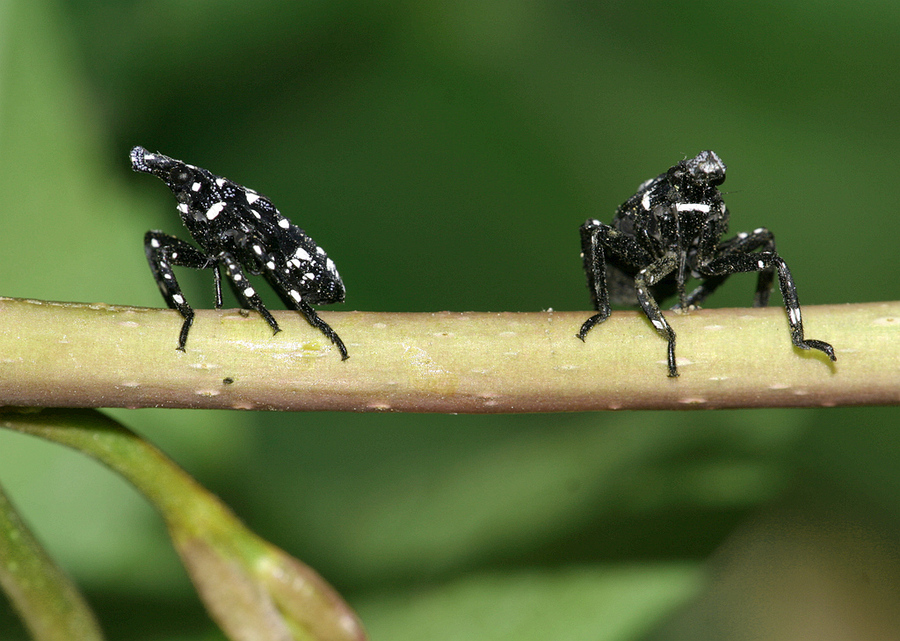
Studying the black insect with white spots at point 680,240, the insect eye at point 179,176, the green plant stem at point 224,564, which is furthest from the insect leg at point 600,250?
the insect eye at point 179,176

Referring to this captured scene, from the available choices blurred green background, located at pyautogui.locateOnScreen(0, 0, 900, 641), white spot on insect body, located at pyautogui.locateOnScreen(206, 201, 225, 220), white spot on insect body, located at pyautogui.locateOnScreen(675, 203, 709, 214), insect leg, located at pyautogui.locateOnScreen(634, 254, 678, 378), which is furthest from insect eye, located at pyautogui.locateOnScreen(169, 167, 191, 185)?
white spot on insect body, located at pyautogui.locateOnScreen(675, 203, 709, 214)

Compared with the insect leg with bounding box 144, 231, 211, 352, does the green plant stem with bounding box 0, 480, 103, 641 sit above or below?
below

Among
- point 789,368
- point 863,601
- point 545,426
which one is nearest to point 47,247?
point 545,426

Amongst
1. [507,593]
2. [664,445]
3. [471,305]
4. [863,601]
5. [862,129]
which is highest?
[862,129]

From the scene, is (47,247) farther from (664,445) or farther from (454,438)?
(664,445)

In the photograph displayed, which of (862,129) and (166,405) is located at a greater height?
(862,129)

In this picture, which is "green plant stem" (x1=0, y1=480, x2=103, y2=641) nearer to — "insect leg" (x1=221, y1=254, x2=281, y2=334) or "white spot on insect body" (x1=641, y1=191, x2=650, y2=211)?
"insect leg" (x1=221, y1=254, x2=281, y2=334)

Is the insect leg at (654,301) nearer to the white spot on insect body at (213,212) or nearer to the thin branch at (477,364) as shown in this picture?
the thin branch at (477,364)
